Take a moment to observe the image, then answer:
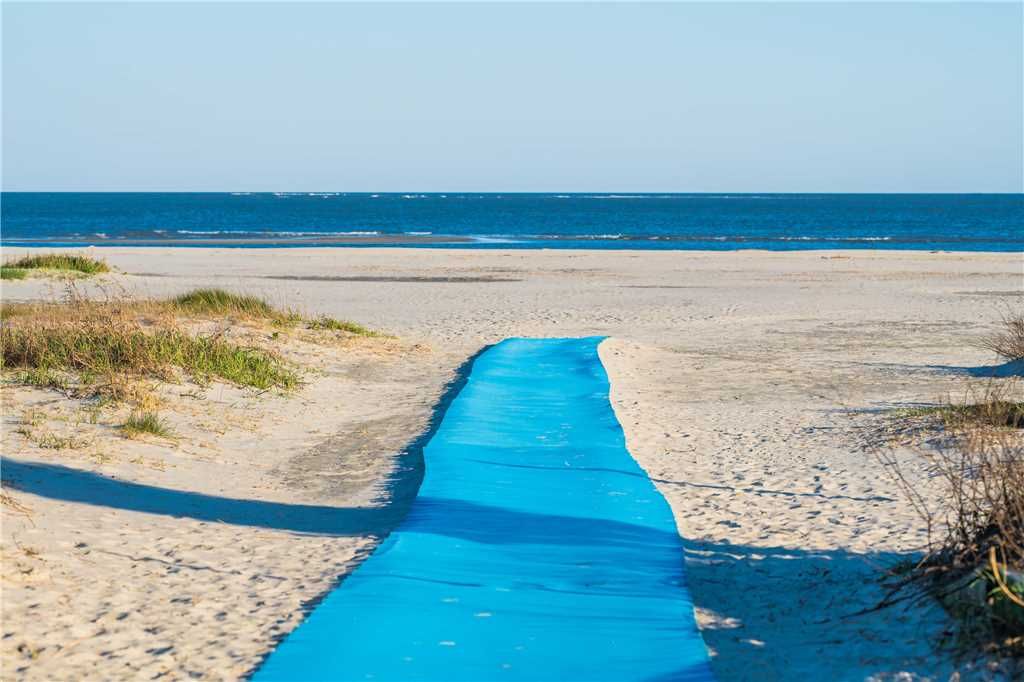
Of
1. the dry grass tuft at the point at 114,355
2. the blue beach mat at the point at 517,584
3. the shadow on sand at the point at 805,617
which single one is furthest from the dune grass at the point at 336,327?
the shadow on sand at the point at 805,617

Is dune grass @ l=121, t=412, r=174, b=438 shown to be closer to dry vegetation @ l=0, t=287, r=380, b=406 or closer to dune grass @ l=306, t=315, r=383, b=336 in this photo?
dry vegetation @ l=0, t=287, r=380, b=406

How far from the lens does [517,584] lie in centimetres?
586

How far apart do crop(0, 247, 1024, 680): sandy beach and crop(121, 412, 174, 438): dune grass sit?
0.51ft

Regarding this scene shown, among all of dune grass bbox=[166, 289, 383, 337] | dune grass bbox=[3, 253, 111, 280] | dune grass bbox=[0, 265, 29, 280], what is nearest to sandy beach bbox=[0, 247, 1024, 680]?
dune grass bbox=[166, 289, 383, 337]

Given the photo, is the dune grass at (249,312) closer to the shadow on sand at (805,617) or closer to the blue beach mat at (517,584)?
the blue beach mat at (517,584)

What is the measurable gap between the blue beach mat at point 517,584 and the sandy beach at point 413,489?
0.28m

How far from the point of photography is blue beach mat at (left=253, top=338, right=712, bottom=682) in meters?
4.88

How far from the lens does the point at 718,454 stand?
377 inches

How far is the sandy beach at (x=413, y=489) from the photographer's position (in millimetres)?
5348

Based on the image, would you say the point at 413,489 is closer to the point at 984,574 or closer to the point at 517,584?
the point at 517,584

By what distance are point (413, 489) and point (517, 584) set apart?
265cm

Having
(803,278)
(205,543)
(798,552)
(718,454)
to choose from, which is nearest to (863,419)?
(718,454)

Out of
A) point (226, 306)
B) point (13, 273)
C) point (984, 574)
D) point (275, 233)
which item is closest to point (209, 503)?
point (984, 574)

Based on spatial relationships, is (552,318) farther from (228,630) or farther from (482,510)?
(228,630)
